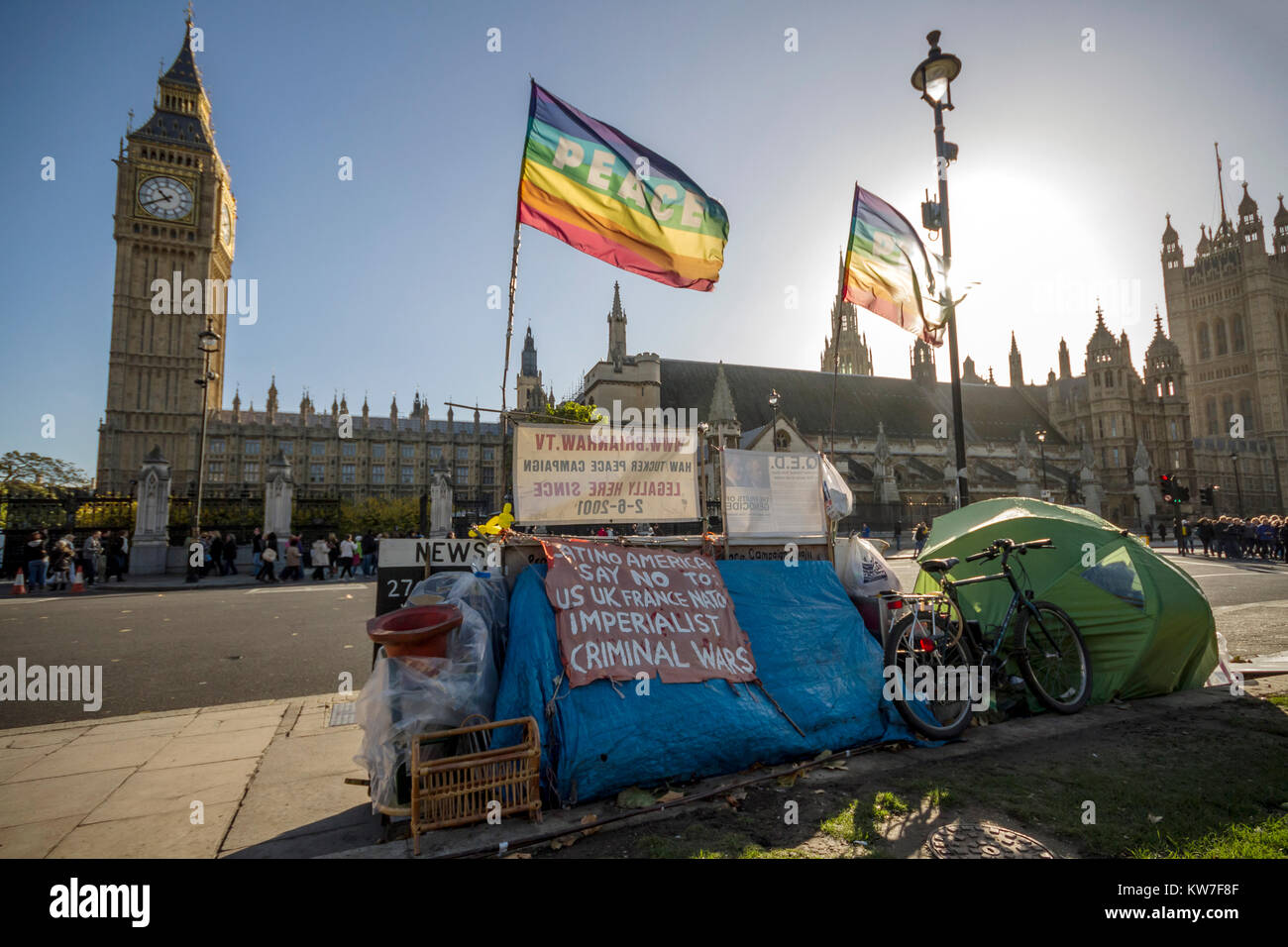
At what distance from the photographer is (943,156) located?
27.2 ft

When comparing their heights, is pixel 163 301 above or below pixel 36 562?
above

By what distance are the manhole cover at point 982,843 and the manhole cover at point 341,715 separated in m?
4.49

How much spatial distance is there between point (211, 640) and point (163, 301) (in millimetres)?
76502

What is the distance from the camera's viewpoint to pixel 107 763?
4398mm

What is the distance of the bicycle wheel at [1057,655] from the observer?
5.27 metres

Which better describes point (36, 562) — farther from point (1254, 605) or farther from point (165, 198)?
point (165, 198)

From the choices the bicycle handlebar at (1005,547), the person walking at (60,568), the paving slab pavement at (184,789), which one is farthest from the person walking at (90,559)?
the bicycle handlebar at (1005,547)

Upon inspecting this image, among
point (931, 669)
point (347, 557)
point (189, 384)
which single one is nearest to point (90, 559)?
point (347, 557)

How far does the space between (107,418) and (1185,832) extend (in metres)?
91.0

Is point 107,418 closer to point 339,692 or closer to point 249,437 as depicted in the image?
point 249,437

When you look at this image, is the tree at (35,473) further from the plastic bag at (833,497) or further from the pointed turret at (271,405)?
the plastic bag at (833,497)

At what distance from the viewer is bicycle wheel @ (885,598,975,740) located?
4551 mm

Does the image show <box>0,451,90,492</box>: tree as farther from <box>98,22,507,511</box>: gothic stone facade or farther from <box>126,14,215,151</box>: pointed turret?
<box>126,14,215,151</box>: pointed turret
